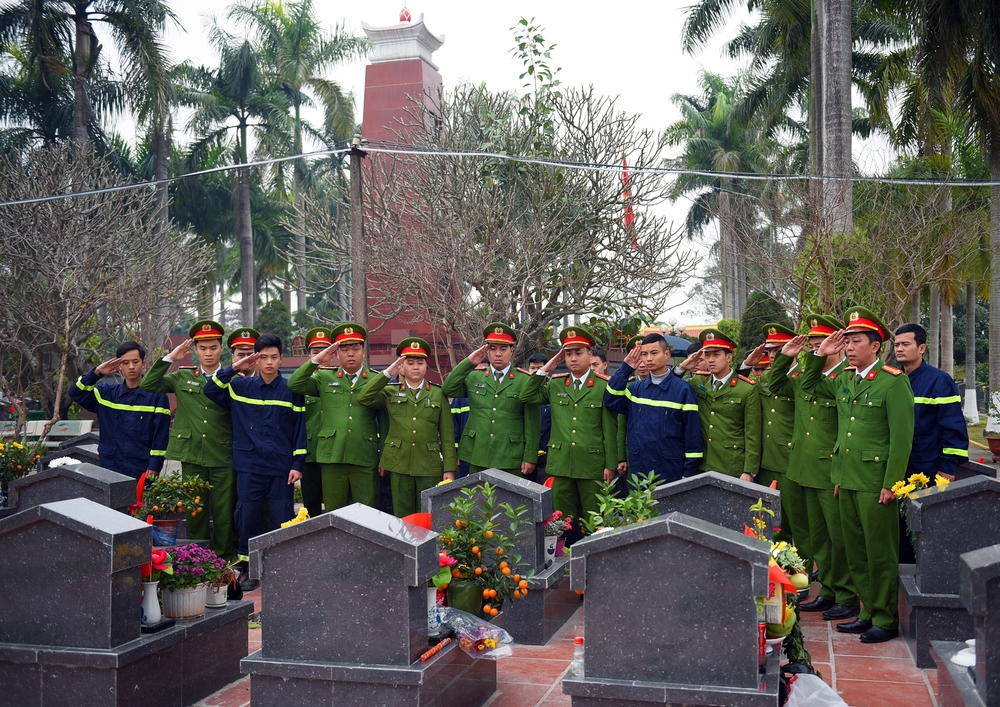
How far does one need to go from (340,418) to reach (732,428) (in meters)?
3.34

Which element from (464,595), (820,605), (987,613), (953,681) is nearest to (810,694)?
(953,681)

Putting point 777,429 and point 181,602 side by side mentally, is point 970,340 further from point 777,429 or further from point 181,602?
point 181,602

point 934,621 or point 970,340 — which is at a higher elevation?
point 970,340

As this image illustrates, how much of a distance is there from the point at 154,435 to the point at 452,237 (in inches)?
235

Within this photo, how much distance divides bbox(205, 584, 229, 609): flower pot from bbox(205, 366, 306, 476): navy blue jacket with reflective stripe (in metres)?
2.44

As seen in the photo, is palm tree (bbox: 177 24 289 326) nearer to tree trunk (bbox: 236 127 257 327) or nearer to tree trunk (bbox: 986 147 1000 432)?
tree trunk (bbox: 236 127 257 327)

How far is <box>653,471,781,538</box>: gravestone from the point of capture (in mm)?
6156

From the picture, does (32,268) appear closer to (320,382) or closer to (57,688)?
(320,382)

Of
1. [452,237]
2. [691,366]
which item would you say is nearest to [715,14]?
[452,237]

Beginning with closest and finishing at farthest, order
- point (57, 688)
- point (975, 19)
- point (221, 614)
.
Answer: point (57, 688) < point (221, 614) < point (975, 19)

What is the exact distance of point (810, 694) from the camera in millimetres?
4441

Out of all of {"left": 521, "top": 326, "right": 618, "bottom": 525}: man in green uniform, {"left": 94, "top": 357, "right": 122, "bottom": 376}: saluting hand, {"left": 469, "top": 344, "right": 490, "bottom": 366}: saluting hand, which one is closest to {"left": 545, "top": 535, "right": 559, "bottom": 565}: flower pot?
{"left": 521, "top": 326, "right": 618, "bottom": 525}: man in green uniform

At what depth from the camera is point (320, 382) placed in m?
8.30

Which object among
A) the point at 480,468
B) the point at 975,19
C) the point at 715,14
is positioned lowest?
the point at 480,468
